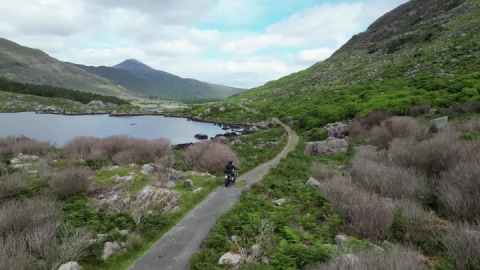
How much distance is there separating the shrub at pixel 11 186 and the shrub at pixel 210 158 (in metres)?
15.2

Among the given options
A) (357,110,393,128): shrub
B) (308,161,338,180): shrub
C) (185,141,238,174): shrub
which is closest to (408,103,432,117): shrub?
(357,110,393,128): shrub

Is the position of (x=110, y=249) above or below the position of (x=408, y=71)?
below

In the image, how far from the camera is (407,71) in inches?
2571

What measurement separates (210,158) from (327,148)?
16651 mm

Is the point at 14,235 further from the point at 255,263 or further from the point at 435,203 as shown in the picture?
the point at 435,203

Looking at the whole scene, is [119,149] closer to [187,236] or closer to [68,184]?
[68,184]

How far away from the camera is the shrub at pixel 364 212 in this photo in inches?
380

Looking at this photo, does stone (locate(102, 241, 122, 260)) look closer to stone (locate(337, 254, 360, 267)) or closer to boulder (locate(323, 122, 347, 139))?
stone (locate(337, 254, 360, 267))

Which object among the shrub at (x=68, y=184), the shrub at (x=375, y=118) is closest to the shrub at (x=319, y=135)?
the shrub at (x=375, y=118)

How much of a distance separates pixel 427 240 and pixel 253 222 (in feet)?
23.8

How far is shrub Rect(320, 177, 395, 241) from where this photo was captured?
9641 millimetres

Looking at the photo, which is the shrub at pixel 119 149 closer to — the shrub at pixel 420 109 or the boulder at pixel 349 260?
the boulder at pixel 349 260

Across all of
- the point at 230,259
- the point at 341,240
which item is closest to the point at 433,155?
the point at 341,240

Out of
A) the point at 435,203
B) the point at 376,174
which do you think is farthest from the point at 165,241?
the point at 435,203
